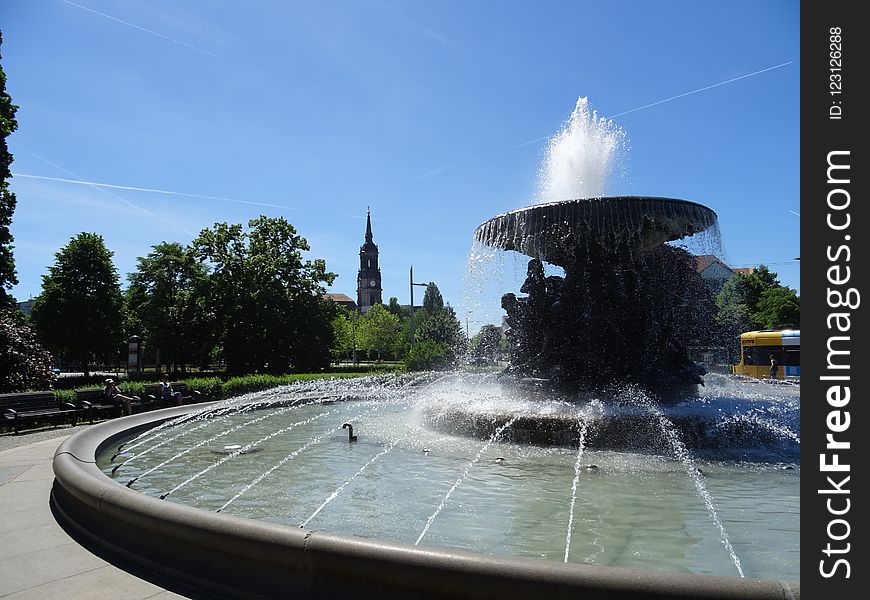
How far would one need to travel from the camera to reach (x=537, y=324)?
42.9ft

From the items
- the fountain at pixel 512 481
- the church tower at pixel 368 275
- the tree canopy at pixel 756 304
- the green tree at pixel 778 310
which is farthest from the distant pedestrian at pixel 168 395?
the church tower at pixel 368 275

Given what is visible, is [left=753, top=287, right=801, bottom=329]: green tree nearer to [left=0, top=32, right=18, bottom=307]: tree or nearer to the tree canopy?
the tree canopy

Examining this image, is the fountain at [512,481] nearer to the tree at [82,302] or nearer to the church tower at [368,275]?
the tree at [82,302]

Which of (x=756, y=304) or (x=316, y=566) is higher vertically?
(x=756, y=304)

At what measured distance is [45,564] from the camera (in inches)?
180

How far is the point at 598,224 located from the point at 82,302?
150 feet

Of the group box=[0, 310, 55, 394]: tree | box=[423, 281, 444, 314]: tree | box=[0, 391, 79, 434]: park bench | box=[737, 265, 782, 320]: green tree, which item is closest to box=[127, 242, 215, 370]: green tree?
box=[0, 310, 55, 394]: tree

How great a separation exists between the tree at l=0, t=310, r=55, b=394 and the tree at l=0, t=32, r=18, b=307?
24.6 ft

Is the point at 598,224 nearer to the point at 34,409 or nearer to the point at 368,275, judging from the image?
the point at 34,409

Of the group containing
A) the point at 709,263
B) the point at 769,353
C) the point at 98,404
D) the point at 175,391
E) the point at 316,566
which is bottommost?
the point at 98,404

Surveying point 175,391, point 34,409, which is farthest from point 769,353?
point 34,409
